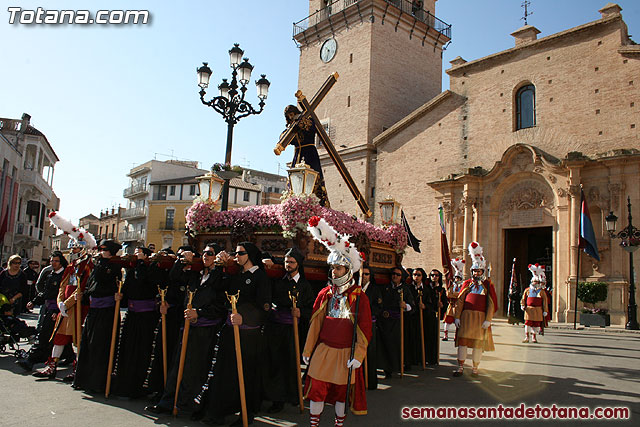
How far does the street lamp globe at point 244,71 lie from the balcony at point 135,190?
4826cm

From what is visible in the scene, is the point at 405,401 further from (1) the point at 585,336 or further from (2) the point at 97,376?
(1) the point at 585,336

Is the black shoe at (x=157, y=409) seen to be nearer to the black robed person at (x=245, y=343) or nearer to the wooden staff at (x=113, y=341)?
the black robed person at (x=245, y=343)

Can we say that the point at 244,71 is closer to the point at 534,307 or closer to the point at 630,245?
the point at 534,307

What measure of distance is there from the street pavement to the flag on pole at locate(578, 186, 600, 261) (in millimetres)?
6755

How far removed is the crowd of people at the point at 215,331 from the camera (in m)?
5.64

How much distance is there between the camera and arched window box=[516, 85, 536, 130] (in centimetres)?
2302

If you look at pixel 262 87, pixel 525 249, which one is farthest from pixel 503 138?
pixel 262 87

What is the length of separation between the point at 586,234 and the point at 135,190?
176ft

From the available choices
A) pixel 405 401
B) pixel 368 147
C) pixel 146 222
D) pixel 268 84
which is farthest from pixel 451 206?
pixel 146 222

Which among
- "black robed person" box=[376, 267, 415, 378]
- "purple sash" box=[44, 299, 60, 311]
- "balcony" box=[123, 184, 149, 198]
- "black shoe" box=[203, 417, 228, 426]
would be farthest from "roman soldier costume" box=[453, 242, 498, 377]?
"balcony" box=[123, 184, 149, 198]

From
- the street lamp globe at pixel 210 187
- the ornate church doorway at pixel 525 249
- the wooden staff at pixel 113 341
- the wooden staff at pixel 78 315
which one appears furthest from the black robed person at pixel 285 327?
the ornate church doorway at pixel 525 249

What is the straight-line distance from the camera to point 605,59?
821 inches

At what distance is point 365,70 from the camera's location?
29.0 meters

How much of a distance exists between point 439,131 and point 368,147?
4325 mm
